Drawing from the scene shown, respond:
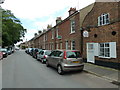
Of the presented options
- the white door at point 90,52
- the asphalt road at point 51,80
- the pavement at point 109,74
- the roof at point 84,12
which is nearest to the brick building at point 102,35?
the white door at point 90,52

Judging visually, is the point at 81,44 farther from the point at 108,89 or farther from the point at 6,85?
the point at 6,85

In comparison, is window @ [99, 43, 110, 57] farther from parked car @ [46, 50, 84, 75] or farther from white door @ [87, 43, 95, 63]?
parked car @ [46, 50, 84, 75]

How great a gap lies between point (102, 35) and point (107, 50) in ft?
4.77

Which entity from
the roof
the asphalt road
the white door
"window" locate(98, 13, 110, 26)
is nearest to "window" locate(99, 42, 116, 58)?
the white door

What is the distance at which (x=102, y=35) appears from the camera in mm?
9289

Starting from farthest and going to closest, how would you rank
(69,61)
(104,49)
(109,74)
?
(104,49) → (69,61) → (109,74)

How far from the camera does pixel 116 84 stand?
5129 mm

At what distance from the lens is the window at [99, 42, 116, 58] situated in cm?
811

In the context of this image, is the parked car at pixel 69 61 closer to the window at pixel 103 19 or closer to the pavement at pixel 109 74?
the pavement at pixel 109 74

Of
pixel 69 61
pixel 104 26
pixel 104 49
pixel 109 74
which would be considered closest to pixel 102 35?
pixel 104 26

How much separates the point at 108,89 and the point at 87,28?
24.5 ft

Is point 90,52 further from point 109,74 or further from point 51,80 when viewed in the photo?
point 51,80

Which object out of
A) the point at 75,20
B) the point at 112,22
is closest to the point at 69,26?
the point at 75,20

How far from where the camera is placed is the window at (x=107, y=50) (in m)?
8.11
